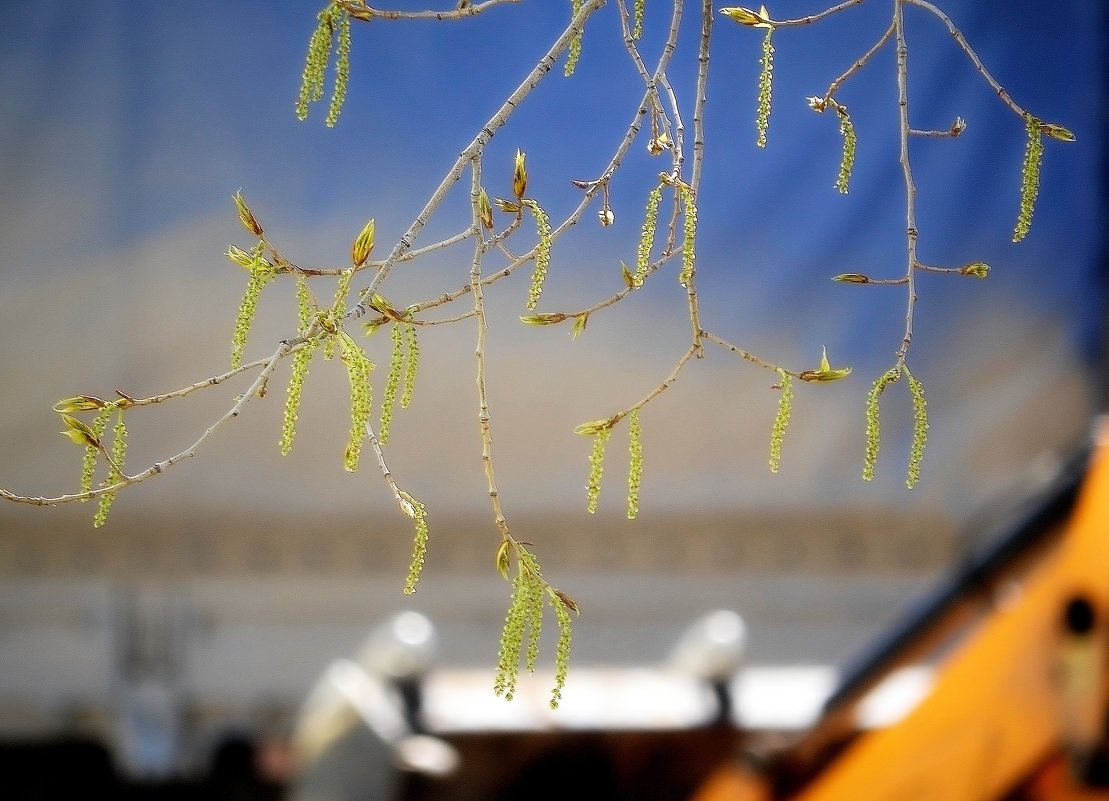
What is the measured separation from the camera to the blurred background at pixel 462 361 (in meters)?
2.02

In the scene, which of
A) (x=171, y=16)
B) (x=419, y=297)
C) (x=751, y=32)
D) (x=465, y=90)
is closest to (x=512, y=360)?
(x=419, y=297)

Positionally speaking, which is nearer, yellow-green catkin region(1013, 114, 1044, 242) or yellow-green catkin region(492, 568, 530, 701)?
yellow-green catkin region(492, 568, 530, 701)

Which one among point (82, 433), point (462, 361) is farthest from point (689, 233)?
point (462, 361)

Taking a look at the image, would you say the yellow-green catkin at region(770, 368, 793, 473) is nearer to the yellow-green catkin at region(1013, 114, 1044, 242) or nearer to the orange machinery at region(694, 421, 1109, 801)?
the yellow-green catkin at region(1013, 114, 1044, 242)

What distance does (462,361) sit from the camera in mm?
2109

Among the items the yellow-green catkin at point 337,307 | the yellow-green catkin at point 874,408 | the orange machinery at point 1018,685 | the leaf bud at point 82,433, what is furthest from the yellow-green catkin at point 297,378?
the orange machinery at point 1018,685

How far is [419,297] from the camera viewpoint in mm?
2006

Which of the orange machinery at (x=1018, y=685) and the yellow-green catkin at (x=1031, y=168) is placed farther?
the orange machinery at (x=1018, y=685)

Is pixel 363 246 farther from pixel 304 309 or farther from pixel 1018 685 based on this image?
pixel 1018 685

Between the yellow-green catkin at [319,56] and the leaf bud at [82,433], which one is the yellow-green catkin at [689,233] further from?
the leaf bud at [82,433]

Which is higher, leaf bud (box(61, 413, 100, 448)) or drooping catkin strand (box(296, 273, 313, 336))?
drooping catkin strand (box(296, 273, 313, 336))

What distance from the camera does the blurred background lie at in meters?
2.02

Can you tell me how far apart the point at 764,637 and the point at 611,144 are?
3.45 feet

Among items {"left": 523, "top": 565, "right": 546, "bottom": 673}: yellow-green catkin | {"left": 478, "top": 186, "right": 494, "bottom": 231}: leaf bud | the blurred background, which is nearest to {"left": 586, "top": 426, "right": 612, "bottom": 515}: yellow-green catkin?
{"left": 523, "top": 565, "right": 546, "bottom": 673}: yellow-green catkin
